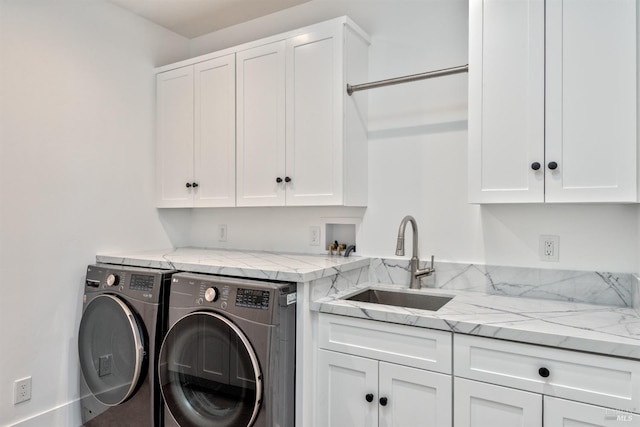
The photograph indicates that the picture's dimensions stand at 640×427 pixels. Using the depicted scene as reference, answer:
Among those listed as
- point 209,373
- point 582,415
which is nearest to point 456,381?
point 582,415

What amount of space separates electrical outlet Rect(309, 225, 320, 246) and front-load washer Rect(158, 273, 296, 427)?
2.43ft

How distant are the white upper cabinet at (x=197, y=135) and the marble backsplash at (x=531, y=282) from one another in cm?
119

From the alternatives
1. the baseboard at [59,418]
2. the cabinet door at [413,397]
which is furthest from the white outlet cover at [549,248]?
the baseboard at [59,418]

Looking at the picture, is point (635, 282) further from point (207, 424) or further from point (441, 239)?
point (207, 424)

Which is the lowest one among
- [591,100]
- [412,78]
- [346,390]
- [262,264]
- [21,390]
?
[21,390]

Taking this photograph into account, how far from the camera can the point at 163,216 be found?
2959mm

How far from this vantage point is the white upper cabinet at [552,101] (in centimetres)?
154

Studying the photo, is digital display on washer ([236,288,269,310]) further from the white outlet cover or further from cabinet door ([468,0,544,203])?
the white outlet cover

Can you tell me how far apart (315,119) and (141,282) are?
128 cm

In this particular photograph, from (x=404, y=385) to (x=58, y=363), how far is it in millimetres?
1968

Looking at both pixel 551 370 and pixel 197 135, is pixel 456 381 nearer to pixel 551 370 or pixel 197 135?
pixel 551 370

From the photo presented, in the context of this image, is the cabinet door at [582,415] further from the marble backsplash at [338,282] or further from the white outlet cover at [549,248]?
the marble backsplash at [338,282]

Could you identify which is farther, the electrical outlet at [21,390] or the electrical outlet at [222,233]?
the electrical outlet at [222,233]

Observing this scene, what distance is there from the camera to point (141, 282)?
2.15m
